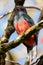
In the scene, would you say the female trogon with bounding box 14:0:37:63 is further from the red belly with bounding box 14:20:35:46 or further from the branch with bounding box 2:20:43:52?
the branch with bounding box 2:20:43:52

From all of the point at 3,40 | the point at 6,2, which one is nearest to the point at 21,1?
the point at 3,40

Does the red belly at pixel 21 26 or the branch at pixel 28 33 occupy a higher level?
the branch at pixel 28 33

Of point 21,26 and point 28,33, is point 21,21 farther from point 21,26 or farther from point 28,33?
point 28,33

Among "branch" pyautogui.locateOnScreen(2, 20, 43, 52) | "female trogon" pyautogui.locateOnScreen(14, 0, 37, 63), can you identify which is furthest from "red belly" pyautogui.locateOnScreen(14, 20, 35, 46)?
"branch" pyautogui.locateOnScreen(2, 20, 43, 52)

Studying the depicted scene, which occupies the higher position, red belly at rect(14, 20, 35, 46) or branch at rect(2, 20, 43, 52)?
Answer: branch at rect(2, 20, 43, 52)

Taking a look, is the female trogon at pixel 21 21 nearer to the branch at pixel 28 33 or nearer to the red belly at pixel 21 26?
the red belly at pixel 21 26

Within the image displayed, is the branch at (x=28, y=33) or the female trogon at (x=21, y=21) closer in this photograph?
the branch at (x=28, y=33)

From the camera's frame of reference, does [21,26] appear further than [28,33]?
Yes

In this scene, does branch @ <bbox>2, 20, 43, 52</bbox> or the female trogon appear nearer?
branch @ <bbox>2, 20, 43, 52</bbox>

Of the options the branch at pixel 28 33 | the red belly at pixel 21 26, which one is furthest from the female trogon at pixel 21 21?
the branch at pixel 28 33

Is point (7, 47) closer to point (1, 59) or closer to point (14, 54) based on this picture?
point (1, 59)

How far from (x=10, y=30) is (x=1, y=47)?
0.59 feet

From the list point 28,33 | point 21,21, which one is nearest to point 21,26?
point 21,21

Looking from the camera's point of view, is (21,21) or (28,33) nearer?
(28,33)
